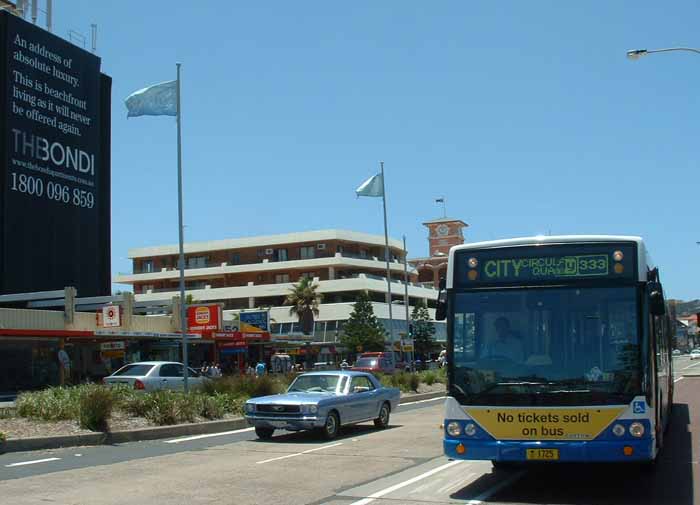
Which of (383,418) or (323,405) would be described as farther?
(383,418)

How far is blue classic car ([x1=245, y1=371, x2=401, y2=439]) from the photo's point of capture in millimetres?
15992

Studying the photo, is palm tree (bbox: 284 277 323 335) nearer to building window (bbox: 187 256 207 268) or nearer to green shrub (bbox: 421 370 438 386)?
building window (bbox: 187 256 207 268)

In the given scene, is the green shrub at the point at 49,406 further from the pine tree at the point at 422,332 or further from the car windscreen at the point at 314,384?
the pine tree at the point at 422,332

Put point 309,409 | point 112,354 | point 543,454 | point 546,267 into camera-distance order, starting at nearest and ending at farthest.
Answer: point 543,454 < point 546,267 < point 309,409 < point 112,354

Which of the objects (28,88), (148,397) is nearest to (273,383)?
(148,397)

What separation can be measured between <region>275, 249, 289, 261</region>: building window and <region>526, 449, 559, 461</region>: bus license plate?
76912mm

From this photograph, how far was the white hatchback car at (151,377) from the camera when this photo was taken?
76.6 ft

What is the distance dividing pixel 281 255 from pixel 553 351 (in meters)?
77.3

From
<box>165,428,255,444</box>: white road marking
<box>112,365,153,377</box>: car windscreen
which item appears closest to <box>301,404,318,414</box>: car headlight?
<box>165,428,255,444</box>: white road marking

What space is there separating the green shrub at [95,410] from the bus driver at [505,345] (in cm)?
938

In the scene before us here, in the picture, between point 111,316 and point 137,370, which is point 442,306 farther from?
point 111,316

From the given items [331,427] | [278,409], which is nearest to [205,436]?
[278,409]

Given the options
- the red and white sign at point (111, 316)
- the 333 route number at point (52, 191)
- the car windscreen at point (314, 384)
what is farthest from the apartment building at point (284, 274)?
the car windscreen at point (314, 384)

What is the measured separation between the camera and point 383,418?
62.5 feet
